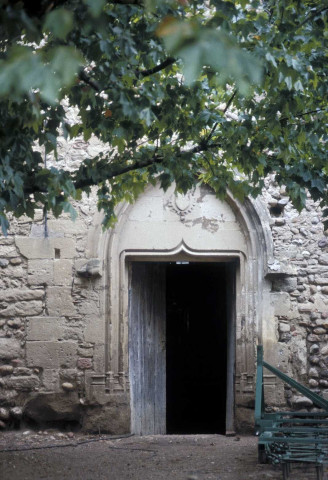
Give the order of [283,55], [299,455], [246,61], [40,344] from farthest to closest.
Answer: [40,344]
[299,455]
[283,55]
[246,61]

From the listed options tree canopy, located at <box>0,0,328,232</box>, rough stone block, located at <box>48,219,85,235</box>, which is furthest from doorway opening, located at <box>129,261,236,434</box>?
tree canopy, located at <box>0,0,328,232</box>

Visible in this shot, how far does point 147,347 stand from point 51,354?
47.9 inches

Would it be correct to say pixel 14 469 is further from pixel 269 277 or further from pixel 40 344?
pixel 269 277

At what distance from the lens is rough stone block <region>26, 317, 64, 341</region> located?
266 inches

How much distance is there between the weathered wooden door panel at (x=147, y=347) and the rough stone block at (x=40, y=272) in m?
0.98

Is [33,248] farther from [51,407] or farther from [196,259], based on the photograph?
[196,259]

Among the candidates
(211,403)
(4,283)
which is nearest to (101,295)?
(4,283)

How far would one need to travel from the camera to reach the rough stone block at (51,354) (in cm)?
673

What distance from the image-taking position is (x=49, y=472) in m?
5.39

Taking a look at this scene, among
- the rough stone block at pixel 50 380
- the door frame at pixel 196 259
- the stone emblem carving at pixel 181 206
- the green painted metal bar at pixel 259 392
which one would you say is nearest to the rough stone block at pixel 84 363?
the rough stone block at pixel 50 380

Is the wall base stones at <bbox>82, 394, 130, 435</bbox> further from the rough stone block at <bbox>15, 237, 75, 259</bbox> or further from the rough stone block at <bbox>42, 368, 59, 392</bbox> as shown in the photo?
the rough stone block at <bbox>15, 237, 75, 259</bbox>

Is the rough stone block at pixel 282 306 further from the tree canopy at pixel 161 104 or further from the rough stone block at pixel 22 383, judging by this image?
the rough stone block at pixel 22 383

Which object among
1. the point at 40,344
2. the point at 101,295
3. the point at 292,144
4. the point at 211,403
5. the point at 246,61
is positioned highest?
the point at 292,144

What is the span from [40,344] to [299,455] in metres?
3.08
